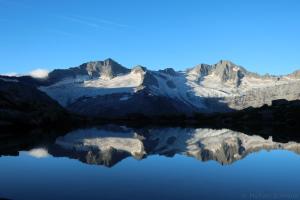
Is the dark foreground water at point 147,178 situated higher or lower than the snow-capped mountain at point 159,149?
lower

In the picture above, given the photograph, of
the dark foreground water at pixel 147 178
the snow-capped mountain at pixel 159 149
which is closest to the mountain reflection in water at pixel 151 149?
the snow-capped mountain at pixel 159 149

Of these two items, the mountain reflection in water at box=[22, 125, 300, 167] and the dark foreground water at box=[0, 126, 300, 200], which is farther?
the mountain reflection in water at box=[22, 125, 300, 167]

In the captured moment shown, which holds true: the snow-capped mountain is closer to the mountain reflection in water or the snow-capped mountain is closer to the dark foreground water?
the mountain reflection in water

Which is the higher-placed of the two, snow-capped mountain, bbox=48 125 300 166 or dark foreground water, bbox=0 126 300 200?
snow-capped mountain, bbox=48 125 300 166

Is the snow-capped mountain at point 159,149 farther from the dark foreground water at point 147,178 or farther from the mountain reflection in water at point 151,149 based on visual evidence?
the dark foreground water at point 147,178

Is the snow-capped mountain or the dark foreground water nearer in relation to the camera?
the dark foreground water

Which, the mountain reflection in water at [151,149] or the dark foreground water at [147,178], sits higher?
the mountain reflection in water at [151,149]

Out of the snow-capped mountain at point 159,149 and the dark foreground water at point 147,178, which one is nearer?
the dark foreground water at point 147,178

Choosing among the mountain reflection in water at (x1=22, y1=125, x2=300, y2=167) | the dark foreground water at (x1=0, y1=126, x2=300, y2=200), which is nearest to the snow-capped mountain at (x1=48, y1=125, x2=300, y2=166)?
the mountain reflection in water at (x1=22, y1=125, x2=300, y2=167)

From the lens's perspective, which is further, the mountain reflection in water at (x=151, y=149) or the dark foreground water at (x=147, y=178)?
the mountain reflection in water at (x=151, y=149)

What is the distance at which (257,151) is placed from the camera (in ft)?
294

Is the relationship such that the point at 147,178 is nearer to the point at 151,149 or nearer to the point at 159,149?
the point at 159,149

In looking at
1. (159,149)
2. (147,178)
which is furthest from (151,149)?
(147,178)

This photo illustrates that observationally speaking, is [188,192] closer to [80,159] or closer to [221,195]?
[221,195]
